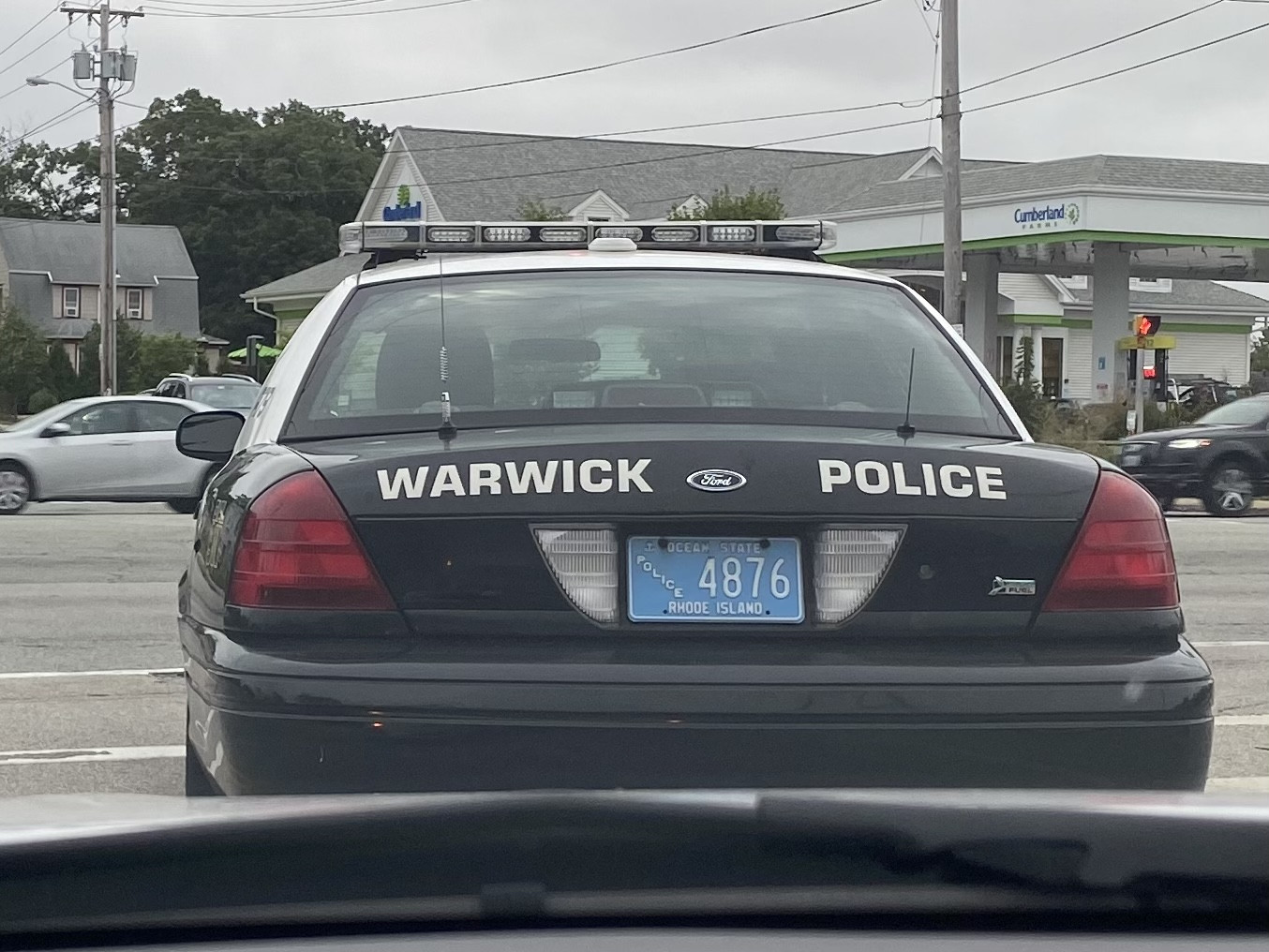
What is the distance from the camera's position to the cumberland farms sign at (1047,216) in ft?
118

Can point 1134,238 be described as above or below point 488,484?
above

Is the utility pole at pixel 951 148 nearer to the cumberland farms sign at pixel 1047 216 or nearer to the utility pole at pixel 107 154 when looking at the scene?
the cumberland farms sign at pixel 1047 216

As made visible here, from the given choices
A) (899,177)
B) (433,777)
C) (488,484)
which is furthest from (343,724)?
(899,177)

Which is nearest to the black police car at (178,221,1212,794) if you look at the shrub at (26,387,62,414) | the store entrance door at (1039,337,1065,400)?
the shrub at (26,387,62,414)

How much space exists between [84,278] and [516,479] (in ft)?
267

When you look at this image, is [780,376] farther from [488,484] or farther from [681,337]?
[488,484]

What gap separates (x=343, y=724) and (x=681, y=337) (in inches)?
55.2

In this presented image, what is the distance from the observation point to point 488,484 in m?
3.46

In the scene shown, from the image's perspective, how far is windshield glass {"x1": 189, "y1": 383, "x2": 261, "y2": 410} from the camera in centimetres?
2475

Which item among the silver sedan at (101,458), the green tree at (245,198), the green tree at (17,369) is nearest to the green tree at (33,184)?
the green tree at (245,198)

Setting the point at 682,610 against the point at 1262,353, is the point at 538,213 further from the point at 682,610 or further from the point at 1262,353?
the point at 1262,353

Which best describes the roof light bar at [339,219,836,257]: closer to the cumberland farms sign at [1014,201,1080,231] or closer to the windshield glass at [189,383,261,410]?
the windshield glass at [189,383,261,410]

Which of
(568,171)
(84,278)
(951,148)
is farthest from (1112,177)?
(84,278)

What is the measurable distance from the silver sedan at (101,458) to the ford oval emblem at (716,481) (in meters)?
17.1
